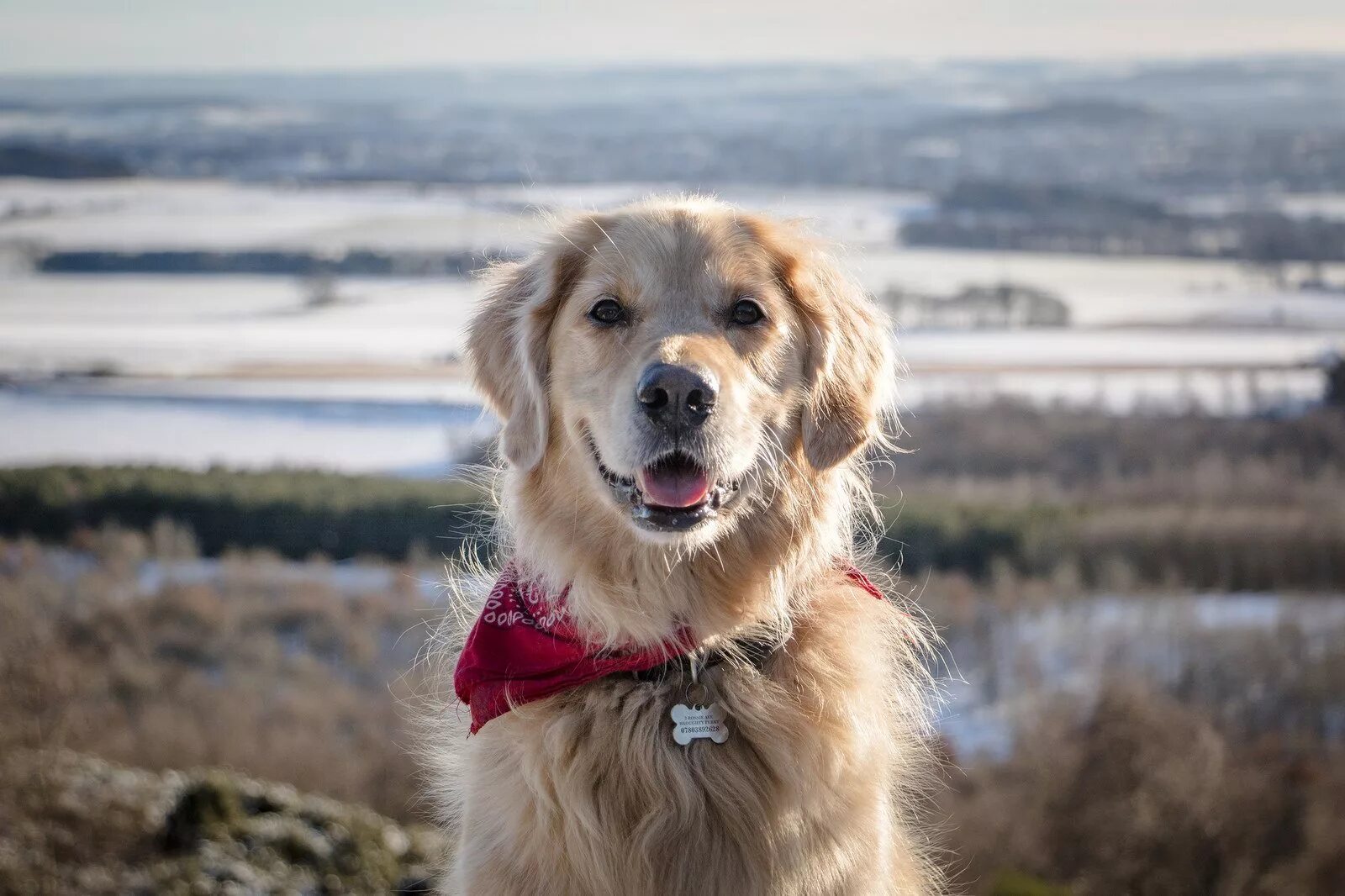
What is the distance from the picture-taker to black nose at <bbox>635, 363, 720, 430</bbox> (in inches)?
107

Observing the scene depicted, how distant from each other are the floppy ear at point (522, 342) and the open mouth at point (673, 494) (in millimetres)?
460

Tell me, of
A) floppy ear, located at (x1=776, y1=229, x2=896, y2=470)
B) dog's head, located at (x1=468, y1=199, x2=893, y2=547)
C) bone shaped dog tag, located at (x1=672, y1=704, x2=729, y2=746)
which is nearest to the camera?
dog's head, located at (x1=468, y1=199, x2=893, y2=547)

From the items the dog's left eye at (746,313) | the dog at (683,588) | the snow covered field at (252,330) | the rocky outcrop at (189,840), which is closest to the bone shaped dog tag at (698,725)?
the dog at (683,588)

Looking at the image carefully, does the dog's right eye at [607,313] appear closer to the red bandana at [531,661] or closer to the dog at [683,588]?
the dog at [683,588]

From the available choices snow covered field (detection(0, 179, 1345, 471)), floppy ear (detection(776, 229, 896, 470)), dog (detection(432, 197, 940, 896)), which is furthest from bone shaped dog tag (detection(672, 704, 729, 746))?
snow covered field (detection(0, 179, 1345, 471))

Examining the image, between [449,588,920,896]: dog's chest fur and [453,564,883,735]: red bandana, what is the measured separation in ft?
0.15

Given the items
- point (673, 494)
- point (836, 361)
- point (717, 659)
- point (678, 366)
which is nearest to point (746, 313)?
point (836, 361)

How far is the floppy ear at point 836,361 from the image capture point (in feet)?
10.6

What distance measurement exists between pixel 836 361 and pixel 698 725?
1.11m

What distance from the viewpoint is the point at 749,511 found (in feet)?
10.3

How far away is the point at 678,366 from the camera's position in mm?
2734

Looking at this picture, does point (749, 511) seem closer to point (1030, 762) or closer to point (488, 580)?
point (488, 580)

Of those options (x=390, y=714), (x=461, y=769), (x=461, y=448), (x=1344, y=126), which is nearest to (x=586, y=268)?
(x=461, y=769)

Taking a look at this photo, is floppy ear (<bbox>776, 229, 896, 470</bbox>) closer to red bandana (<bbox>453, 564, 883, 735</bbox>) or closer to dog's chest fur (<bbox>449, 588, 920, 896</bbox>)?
dog's chest fur (<bbox>449, 588, 920, 896</bbox>)
